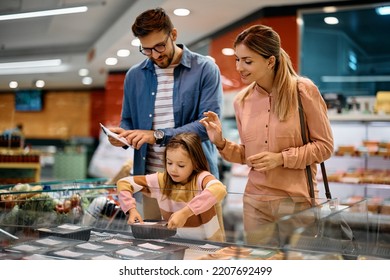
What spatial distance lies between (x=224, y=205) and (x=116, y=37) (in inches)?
73.8

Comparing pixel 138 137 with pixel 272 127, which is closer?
pixel 272 127

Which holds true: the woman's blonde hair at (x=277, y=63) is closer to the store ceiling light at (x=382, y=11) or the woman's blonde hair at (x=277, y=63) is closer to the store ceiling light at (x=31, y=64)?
the store ceiling light at (x=31, y=64)

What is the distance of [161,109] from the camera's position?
2.48 m

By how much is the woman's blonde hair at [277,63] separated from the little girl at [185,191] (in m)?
0.35

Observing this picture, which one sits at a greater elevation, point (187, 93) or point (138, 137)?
point (187, 93)

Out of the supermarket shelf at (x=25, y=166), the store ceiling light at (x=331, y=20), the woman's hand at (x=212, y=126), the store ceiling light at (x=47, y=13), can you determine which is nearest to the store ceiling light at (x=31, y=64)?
the store ceiling light at (x=47, y=13)

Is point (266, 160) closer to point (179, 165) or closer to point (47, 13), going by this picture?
point (179, 165)

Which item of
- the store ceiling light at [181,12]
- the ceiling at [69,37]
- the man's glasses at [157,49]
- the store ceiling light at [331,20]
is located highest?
the store ceiling light at [331,20]

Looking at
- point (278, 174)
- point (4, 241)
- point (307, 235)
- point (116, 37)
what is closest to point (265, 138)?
point (278, 174)

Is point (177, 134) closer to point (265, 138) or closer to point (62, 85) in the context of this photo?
point (265, 138)

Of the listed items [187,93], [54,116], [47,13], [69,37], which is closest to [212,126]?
[187,93]

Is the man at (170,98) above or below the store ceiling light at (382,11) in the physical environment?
below

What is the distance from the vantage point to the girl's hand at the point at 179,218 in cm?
197

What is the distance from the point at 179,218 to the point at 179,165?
9.7 inches
